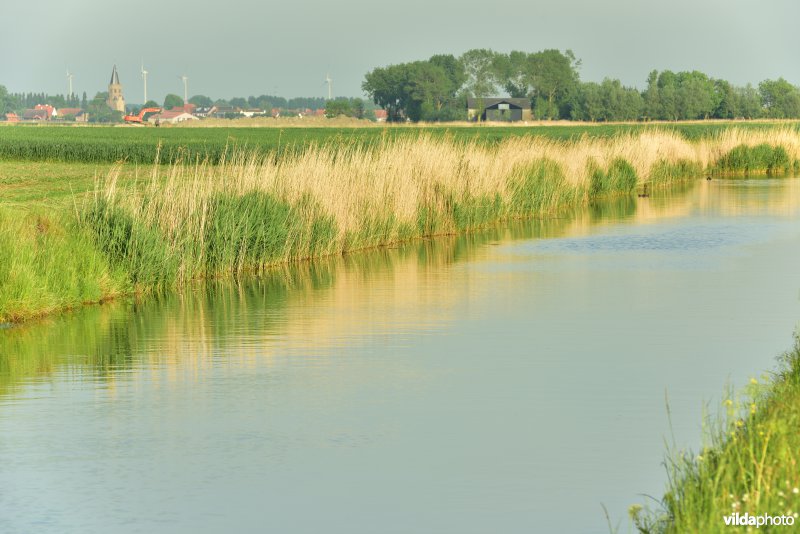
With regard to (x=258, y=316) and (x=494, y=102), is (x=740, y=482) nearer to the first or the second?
(x=258, y=316)

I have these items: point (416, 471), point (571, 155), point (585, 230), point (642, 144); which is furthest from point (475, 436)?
point (642, 144)

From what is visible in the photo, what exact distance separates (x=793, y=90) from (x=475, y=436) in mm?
187136

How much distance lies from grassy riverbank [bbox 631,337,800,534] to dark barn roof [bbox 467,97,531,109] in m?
175

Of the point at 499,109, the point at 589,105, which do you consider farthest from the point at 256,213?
the point at 499,109

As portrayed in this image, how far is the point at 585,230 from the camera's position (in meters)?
30.6

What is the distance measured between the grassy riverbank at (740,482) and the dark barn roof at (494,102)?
17548cm

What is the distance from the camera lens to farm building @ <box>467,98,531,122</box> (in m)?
180

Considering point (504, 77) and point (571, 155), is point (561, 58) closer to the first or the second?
point (504, 77)

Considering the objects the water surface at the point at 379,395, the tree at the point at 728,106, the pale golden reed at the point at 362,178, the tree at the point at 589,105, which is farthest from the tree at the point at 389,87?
the water surface at the point at 379,395

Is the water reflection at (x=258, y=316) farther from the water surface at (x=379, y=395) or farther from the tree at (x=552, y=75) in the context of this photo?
the tree at (x=552, y=75)

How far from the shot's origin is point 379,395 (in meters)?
12.0

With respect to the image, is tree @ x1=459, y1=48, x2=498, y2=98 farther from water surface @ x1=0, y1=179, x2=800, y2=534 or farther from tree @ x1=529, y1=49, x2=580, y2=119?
water surface @ x1=0, y1=179, x2=800, y2=534

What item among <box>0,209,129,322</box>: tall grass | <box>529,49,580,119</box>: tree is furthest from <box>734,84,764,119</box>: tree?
<box>0,209,129,322</box>: tall grass

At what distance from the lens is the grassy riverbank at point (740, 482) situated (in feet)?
21.6
